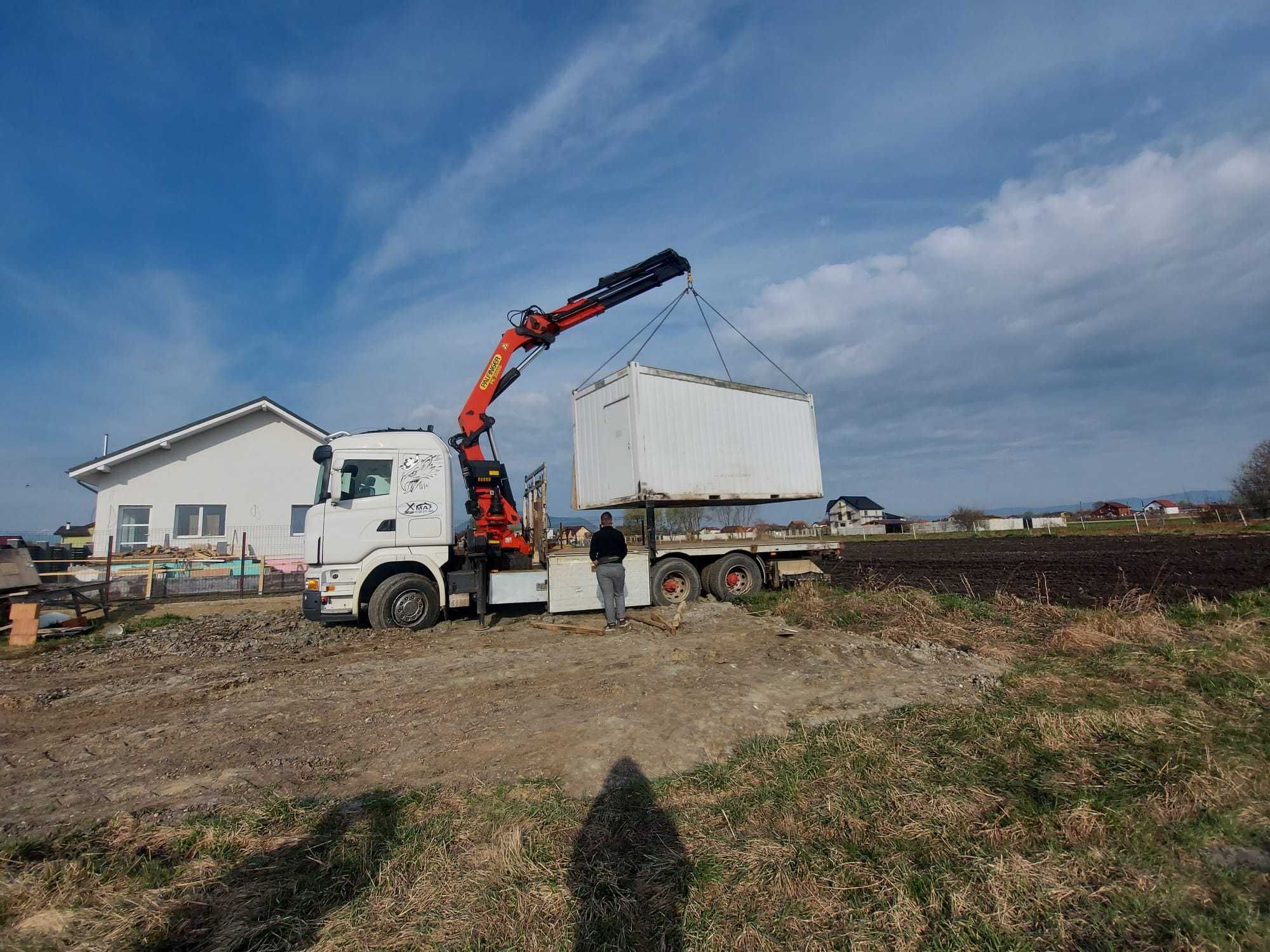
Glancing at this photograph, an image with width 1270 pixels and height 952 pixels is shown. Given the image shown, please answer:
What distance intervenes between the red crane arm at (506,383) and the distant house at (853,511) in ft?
238

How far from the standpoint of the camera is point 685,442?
11008mm

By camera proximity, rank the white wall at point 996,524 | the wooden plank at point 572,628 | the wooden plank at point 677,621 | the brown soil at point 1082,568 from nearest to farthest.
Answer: the wooden plank at point 677,621 < the wooden plank at point 572,628 < the brown soil at point 1082,568 < the white wall at point 996,524

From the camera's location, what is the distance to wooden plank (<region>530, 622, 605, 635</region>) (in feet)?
28.7

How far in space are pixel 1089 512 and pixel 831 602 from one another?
69833mm

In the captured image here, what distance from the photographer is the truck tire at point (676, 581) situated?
1059cm

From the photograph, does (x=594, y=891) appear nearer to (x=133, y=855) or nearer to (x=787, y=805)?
(x=787, y=805)

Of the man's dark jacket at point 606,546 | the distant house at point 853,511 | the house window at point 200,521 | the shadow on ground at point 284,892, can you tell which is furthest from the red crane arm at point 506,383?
the distant house at point 853,511

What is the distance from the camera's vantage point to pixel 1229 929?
2164 millimetres

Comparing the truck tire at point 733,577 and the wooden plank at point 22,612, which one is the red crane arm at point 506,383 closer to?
the truck tire at point 733,577

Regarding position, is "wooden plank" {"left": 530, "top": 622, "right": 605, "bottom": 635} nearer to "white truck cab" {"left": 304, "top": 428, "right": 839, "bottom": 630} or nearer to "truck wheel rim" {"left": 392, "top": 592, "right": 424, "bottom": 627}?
"white truck cab" {"left": 304, "top": 428, "right": 839, "bottom": 630}

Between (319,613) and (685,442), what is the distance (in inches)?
264

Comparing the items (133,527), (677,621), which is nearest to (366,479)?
(677,621)

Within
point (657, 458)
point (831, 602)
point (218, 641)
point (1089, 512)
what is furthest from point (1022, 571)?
point (1089, 512)

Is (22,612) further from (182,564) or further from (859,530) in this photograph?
(859,530)
